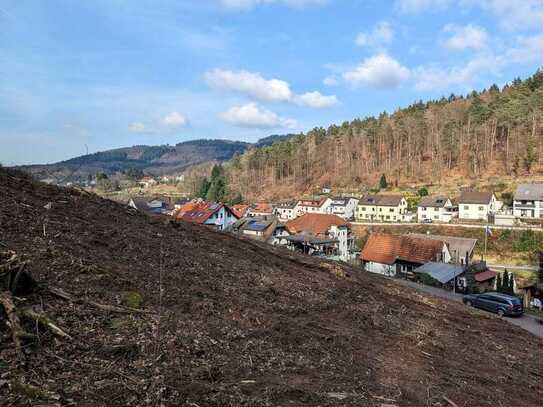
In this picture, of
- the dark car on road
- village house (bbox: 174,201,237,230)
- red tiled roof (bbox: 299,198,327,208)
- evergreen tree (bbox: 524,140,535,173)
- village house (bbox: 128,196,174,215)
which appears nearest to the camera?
the dark car on road

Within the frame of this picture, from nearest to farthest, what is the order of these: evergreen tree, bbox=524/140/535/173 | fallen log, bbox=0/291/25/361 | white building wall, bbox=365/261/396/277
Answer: fallen log, bbox=0/291/25/361
white building wall, bbox=365/261/396/277
evergreen tree, bbox=524/140/535/173

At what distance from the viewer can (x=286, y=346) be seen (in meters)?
5.62

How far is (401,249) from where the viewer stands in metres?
30.4

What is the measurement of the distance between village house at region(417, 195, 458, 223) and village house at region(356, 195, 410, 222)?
2664 millimetres

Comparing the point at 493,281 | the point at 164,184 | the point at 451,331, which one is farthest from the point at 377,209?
the point at 164,184

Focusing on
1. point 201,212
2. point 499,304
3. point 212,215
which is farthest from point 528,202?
point 201,212

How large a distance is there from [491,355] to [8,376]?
8.88 meters

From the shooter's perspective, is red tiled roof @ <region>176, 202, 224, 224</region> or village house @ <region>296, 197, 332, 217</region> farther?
village house @ <region>296, 197, 332, 217</region>

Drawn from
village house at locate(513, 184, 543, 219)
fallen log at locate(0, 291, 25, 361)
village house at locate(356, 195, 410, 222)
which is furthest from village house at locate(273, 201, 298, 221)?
fallen log at locate(0, 291, 25, 361)

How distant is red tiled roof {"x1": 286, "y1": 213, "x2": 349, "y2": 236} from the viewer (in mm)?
40059

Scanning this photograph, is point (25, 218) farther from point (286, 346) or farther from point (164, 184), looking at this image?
point (164, 184)

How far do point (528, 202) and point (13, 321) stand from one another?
54561 millimetres

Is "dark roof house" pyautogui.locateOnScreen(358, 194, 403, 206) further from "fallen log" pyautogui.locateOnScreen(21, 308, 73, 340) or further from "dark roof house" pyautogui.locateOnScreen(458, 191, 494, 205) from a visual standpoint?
"fallen log" pyautogui.locateOnScreen(21, 308, 73, 340)

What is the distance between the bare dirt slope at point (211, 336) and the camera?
385cm
